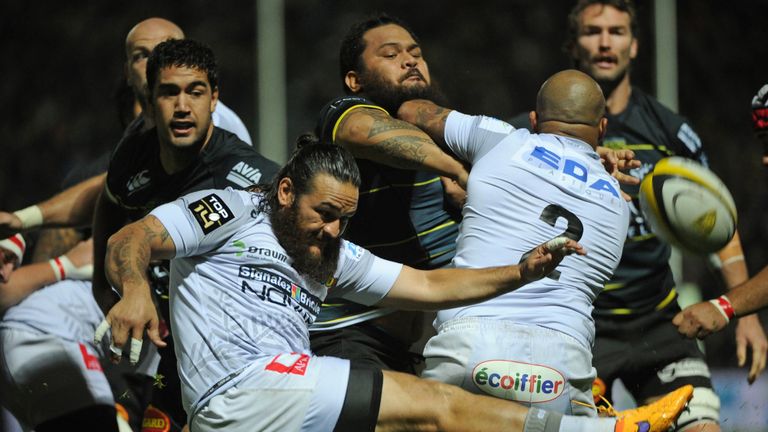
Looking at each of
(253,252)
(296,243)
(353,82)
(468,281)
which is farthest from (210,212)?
(353,82)

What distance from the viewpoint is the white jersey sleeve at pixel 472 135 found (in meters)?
4.55

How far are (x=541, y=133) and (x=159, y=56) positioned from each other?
1.81 meters

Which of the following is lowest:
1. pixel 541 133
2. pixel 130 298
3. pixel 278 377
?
pixel 278 377

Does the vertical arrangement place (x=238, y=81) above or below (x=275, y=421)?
above

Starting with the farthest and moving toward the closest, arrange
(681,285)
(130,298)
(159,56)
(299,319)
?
(681,285) < (159,56) < (299,319) < (130,298)

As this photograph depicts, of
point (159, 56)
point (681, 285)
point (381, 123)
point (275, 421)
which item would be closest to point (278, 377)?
point (275, 421)

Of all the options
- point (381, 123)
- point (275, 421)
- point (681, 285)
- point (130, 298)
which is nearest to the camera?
point (130, 298)

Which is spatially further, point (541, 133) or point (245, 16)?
point (245, 16)

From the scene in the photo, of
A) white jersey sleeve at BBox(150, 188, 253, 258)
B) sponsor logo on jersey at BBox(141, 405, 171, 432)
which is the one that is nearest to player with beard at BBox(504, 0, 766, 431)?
sponsor logo on jersey at BBox(141, 405, 171, 432)

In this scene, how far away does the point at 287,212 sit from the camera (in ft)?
14.2

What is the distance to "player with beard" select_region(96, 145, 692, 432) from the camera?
409 cm

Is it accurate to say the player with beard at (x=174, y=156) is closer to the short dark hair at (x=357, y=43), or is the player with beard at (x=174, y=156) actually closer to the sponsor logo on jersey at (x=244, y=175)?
the sponsor logo on jersey at (x=244, y=175)

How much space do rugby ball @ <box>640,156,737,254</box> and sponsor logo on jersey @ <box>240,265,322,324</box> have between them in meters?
1.56

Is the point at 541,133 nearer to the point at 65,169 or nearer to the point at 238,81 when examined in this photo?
the point at 238,81
